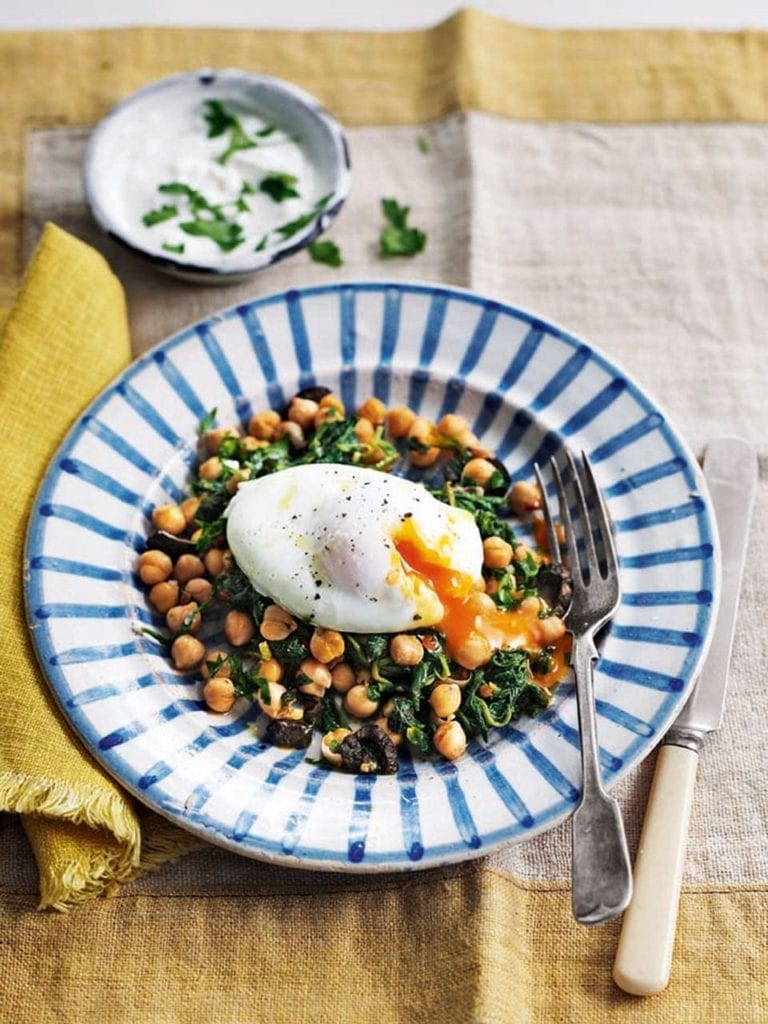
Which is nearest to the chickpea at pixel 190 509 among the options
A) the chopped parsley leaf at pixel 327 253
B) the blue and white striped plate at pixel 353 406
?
the blue and white striped plate at pixel 353 406

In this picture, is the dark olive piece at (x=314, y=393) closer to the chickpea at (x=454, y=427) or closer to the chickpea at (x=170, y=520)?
the chickpea at (x=454, y=427)

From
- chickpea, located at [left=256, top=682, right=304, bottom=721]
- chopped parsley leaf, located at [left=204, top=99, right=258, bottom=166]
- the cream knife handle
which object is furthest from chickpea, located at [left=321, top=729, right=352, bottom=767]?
chopped parsley leaf, located at [left=204, top=99, right=258, bottom=166]

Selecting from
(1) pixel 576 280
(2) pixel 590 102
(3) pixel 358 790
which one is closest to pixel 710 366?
(1) pixel 576 280

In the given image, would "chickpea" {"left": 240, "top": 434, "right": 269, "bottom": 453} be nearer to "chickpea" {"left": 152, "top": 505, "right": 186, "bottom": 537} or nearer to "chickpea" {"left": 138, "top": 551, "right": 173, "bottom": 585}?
"chickpea" {"left": 152, "top": 505, "right": 186, "bottom": 537}

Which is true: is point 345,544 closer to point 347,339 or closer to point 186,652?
point 186,652

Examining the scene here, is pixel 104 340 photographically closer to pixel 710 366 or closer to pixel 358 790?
pixel 358 790
